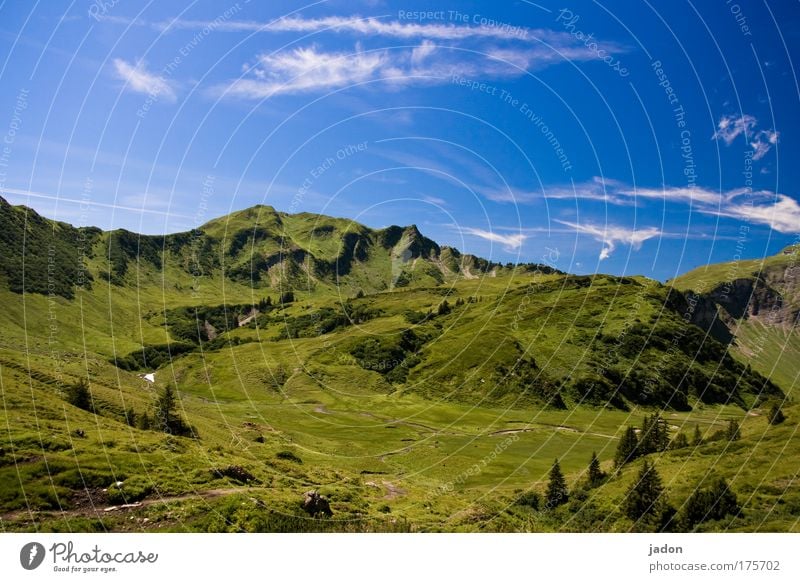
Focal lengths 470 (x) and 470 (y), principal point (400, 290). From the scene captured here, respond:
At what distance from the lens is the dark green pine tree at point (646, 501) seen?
158 feet

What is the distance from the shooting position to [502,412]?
178000mm

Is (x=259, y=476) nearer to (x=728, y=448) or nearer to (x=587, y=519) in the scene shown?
(x=587, y=519)

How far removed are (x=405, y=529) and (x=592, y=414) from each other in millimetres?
163294

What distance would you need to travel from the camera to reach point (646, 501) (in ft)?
165

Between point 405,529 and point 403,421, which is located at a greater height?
point 405,529

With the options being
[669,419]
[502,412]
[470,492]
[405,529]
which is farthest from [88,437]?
[669,419]

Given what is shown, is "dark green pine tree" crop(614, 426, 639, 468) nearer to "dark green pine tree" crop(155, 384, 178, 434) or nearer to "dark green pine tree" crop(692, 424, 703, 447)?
"dark green pine tree" crop(692, 424, 703, 447)

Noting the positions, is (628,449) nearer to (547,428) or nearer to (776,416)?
(776,416)
